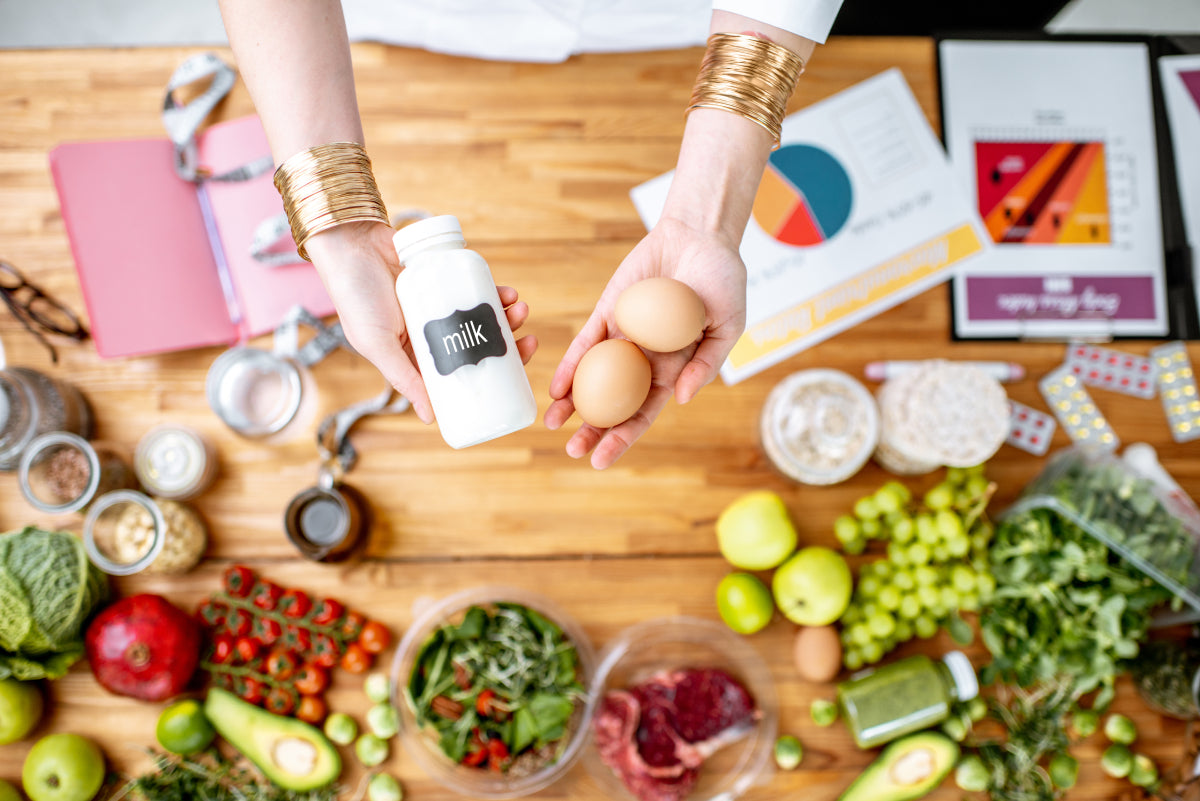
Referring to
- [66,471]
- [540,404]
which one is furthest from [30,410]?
[540,404]

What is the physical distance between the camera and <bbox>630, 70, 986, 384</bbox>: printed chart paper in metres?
1.26

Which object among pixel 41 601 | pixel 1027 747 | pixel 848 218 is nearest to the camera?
pixel 41 601

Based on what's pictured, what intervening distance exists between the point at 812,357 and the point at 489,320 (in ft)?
2.18

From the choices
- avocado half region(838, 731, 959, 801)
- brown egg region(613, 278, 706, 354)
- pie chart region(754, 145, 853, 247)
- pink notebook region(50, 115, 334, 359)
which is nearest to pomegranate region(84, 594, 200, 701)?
pink notebook region(50, 115, 334, 359)

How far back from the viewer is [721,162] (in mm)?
929

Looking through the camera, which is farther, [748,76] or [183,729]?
[183,729]

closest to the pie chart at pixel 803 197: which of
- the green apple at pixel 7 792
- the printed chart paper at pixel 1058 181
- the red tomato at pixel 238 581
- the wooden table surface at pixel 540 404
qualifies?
the wooden table surface at pixel 540 404

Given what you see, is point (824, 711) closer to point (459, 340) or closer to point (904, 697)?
point (904, 697)

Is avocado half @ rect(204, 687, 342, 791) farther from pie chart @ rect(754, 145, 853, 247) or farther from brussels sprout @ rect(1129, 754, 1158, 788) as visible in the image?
brussels sprout @ rect(1129, 754, 1158, 788)

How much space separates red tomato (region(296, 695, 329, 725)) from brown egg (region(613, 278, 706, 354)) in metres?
0.77

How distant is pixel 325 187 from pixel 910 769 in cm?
117

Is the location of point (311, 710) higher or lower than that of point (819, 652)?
higher

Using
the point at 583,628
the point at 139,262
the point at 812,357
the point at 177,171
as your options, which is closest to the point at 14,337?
the point at 139,262

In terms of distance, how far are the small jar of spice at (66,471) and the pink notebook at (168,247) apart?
16 centimetres
